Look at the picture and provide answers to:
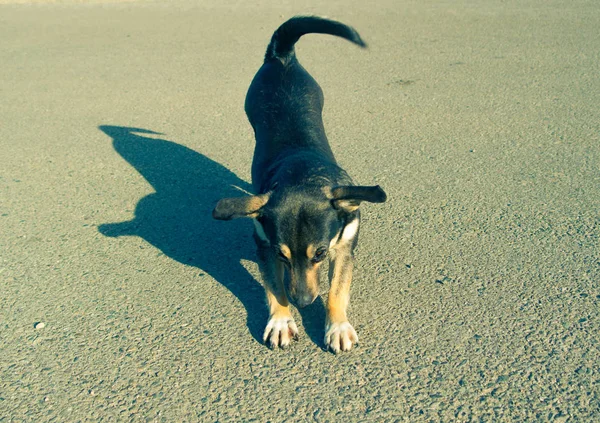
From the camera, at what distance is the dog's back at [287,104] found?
13.8ft

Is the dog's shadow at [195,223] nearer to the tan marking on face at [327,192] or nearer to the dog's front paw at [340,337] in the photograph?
the dog's front paw at [340,337]

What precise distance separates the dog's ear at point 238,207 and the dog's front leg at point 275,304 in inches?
12.2

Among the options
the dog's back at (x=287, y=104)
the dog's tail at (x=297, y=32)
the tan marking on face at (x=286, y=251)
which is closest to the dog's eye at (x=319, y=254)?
the tan marking on face at (x=286, y=251)

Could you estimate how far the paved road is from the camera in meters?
2.92

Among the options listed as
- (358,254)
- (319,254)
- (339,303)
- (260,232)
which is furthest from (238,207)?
(358,254)

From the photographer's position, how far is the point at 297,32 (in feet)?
16.2

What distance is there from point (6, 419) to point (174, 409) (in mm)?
759

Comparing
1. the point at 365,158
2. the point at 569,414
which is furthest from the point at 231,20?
the point at 569,414

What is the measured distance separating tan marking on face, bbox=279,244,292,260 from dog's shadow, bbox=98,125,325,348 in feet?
1.50

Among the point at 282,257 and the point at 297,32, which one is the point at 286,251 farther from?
the point at 297,32

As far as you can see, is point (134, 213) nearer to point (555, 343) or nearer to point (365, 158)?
point (365, 158)

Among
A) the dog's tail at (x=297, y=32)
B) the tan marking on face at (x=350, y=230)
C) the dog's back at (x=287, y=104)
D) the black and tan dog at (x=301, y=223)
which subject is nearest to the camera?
the black and tan dog at (x=301, y=223)

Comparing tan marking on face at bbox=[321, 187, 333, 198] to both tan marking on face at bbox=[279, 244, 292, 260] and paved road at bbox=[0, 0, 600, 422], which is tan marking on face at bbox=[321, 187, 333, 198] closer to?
tan marking on face at bbox=[279, 244, 292, 260]

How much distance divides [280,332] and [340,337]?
32 centimetres
